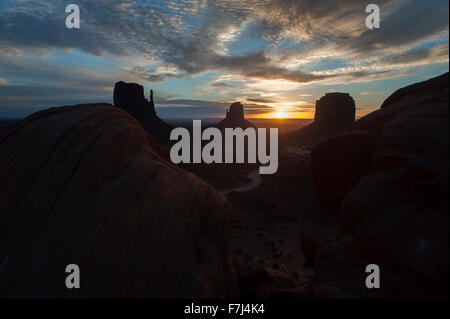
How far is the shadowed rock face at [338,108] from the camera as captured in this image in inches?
2933

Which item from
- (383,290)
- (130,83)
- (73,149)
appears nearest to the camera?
(383,290)

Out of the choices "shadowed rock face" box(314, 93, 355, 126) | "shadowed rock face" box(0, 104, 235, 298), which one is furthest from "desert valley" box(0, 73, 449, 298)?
"shadowed rock face" box(314, 93, 355, 126)

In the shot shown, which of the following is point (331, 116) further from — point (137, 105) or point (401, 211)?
point (401, 211)

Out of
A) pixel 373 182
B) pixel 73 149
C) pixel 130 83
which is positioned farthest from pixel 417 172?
pixel 130 83

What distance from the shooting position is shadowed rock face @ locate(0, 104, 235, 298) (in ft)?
14.9

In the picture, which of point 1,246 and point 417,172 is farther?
point 417,172

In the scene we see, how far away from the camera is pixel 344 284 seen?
6035mm

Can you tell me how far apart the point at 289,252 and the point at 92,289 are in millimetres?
12653

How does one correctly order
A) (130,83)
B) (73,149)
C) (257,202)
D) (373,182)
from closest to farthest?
(73,149), (373,182), (257,202), (130,83)

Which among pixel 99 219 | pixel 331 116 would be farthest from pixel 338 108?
pixel 99 219

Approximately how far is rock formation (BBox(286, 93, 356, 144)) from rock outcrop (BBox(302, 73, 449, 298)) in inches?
2744

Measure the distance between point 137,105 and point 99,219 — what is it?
85.4 m

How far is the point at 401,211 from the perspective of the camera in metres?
5.61

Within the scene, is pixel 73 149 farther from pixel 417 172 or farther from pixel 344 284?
pixel 417 172
